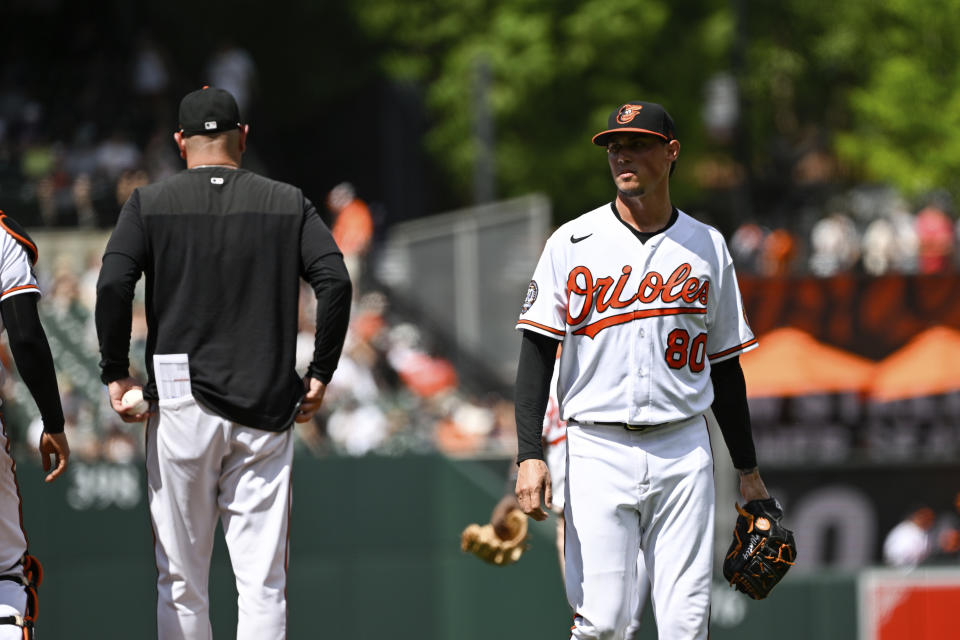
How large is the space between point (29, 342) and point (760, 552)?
8.71ft

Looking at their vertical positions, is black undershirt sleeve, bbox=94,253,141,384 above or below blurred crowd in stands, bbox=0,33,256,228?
below

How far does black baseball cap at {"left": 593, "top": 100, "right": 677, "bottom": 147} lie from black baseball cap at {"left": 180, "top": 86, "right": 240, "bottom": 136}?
4.35 feet

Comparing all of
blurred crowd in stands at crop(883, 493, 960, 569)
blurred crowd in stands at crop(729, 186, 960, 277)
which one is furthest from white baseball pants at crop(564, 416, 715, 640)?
blurred crowd in stands at crop(729, 186, 960, 277)

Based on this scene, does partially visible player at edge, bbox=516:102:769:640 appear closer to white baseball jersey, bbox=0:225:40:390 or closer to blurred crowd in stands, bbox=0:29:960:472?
white baseball jersey, bbox=0:225:40:390

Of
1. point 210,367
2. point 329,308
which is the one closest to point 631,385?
point 329,308

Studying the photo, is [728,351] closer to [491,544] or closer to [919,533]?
[491,544]

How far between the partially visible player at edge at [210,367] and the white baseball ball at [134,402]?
28 mm

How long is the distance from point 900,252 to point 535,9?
1150 cm

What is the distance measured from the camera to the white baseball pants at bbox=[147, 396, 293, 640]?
5.30m

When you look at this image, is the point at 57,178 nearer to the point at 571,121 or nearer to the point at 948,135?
the point at 571,121

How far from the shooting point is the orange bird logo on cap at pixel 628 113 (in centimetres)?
525

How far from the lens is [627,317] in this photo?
5.25 metres

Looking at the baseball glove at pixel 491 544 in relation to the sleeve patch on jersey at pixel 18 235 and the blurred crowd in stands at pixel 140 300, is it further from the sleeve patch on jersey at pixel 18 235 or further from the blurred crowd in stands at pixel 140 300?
the blurred crowd in stands at pixel 140 300

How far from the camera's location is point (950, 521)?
12.5m
